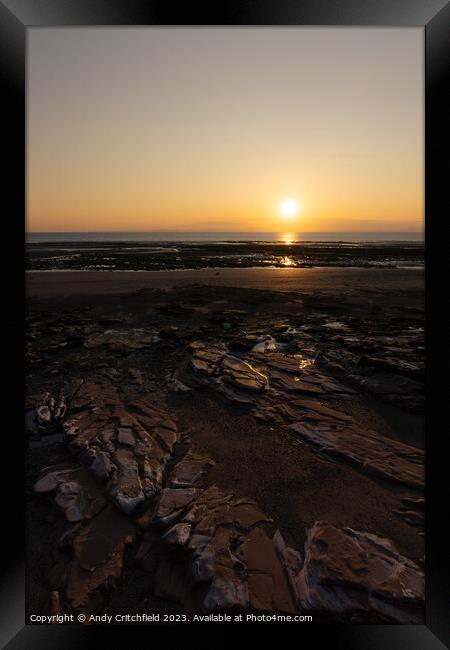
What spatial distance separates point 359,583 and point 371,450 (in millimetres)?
1334

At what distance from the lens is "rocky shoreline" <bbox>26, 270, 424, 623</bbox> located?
6.79ft

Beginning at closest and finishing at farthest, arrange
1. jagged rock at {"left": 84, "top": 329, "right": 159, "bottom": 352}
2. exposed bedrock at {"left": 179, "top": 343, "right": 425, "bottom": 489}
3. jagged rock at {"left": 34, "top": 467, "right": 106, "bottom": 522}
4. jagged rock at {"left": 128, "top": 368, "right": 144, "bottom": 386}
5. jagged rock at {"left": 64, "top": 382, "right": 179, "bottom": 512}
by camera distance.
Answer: jagged rock at {"left": 34, "top": 467, "right": 106, "bottom": 522}, jagged rock at {"left": 64, "top": 382, "right": 179, "bottom": 512}, exposed bedrock at {"left": 179, "top": 343, "right": 425, "bottom": 489}, jagged rock at {"left": 128, "top": 368, "right": 144, "bottom": 386}, jagged rock at {"left": 84, "top": 329, "right": 159, "bottom": 352}

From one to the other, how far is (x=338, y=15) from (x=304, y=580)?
3.39 m

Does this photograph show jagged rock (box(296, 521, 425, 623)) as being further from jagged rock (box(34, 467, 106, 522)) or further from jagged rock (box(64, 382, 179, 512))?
jagged rock (box(34, 467, 106, 522))

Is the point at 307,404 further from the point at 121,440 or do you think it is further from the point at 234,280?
the point at 234,280

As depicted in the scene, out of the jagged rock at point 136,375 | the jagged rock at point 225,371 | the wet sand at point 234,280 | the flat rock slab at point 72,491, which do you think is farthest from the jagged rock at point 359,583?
the wet sand at point 234,280

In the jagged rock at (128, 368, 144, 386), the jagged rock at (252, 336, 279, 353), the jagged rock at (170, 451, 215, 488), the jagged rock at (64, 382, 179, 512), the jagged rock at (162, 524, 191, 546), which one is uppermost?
the jagged rock at (252, 336, 279, 353)

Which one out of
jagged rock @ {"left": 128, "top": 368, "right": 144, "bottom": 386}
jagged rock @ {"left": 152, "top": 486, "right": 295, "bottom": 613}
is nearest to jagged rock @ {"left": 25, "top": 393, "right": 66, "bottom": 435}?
jagged rock @ {"left": 128, "top": 368, "right": 144, "bottom": 386}

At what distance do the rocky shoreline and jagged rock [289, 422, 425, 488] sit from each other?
0.02 metres

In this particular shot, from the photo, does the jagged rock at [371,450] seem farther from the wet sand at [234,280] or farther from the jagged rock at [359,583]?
the wet sand at [234,280]

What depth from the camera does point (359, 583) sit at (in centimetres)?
200
